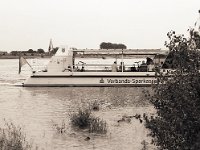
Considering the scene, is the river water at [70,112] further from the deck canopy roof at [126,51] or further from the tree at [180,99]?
the tree at [180,99]

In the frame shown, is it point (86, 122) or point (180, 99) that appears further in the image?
point (86, 122)

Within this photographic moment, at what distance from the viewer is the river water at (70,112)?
1062cm

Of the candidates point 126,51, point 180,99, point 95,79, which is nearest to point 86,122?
point 180,99

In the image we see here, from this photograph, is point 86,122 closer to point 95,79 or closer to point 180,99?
point 180,99

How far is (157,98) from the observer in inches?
217

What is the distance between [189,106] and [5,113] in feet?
42.2

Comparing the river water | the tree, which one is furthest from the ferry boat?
the tree

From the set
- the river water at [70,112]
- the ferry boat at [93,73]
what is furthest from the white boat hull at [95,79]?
the river water at [70,112]

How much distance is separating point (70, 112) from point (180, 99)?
10.9 meters

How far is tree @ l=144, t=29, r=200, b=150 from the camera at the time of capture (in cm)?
514

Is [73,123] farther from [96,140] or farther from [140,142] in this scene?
[140,142]

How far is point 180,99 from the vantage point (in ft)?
17.0

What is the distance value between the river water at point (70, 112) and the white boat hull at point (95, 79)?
Result: 22.0 inches

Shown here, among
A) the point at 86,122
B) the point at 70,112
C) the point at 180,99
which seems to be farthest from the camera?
the point at 70,112
